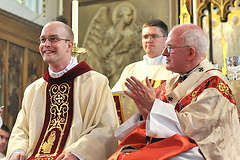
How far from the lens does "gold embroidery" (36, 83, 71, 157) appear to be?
354cm

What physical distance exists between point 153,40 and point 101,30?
3.20 m

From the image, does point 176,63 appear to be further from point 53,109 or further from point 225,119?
point 53,109

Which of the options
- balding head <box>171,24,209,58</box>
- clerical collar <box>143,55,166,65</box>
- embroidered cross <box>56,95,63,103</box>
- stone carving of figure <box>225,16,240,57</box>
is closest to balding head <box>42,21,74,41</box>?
embroidered cross <box>56,95,63,103</box>

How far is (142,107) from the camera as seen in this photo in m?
3.11

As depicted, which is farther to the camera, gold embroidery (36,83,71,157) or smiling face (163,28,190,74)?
gold embroidery (36,83,71,157)

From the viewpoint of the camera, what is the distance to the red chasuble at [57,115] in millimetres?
3531

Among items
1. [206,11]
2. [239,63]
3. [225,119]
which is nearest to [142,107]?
[225,119]

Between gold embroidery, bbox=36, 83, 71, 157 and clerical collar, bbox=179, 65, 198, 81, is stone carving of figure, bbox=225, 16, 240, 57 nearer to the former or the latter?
clerical collar, bbox=179, 65, 198, 81

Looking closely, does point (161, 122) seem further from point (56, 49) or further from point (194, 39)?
point (56, 49)

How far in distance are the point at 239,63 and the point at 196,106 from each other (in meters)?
1.28

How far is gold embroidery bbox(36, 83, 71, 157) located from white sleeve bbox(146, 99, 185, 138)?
994 millimetres

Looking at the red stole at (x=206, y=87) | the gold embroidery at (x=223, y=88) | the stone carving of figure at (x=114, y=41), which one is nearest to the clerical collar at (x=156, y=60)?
the red stole at (x=206, y=87)

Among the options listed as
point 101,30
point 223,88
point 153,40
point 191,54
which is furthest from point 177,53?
point 101,30

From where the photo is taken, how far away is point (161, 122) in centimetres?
303
